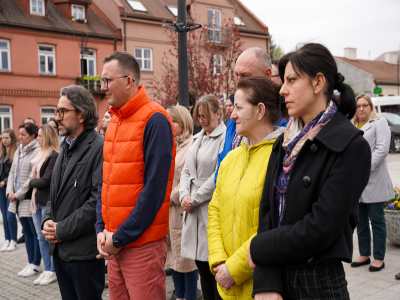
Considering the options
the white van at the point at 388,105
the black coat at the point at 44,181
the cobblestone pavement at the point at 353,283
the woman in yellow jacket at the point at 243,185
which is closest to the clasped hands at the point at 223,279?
the woman in yellow jacket at the point at 243,185

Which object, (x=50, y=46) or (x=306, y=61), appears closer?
(x=306, y=61)

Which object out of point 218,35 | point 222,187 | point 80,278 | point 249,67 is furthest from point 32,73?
point 222,187

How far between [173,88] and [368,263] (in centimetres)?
1504

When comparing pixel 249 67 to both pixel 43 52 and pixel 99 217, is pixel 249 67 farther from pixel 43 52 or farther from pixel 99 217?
pixel 43 52

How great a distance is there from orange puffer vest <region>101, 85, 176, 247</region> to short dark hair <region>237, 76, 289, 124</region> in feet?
2.49

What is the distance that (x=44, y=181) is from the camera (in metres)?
5.95

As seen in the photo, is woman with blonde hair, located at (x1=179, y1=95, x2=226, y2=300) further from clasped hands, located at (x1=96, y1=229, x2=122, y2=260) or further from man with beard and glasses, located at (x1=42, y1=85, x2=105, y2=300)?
clasped hands, located at (x1=96, y1=229, x2=122, y2=260)

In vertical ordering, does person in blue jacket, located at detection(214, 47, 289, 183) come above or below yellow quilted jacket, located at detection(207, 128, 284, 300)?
above

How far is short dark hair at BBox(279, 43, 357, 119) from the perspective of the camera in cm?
206

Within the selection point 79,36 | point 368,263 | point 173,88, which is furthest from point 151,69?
point 368,263

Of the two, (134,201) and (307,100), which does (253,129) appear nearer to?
(307,100)

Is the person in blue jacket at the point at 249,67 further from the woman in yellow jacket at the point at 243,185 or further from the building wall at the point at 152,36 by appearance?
the building wall at the point at 152,36

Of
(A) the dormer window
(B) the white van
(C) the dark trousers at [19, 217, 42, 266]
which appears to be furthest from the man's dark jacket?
(B) the white van

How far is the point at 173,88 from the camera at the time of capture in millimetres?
19516
